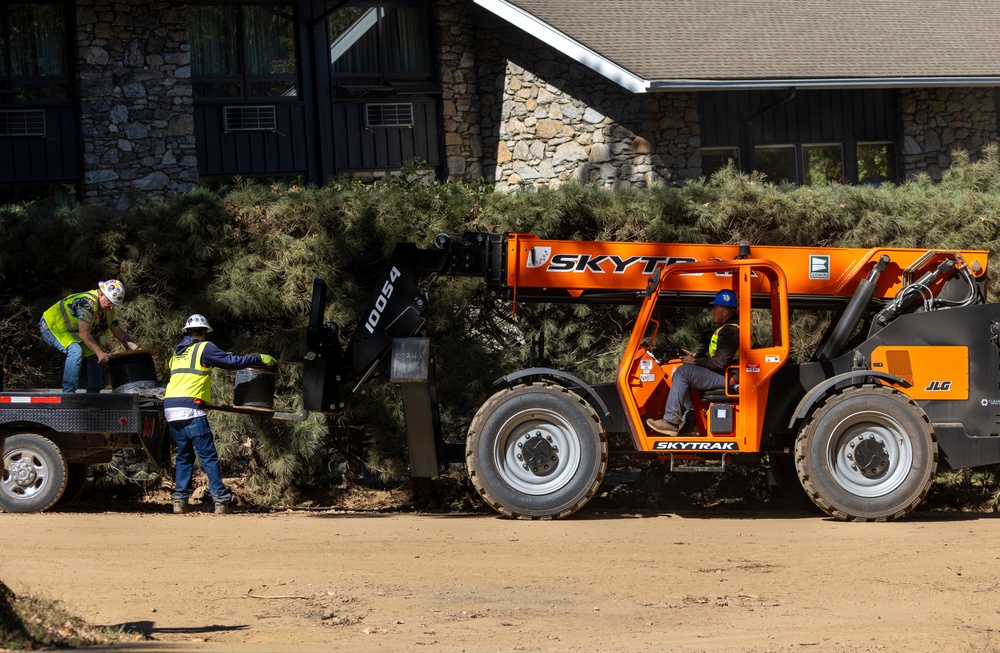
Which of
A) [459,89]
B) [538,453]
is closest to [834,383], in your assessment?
[538,453]

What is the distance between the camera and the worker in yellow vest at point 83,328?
39.1ft

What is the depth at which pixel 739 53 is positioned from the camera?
66.4ft

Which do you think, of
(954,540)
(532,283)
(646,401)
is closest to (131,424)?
(532,283)

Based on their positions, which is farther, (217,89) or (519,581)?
(217,89)

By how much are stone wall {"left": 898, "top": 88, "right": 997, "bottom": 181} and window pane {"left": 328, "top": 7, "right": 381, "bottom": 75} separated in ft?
30.3

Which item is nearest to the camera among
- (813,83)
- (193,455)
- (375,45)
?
(193,455)

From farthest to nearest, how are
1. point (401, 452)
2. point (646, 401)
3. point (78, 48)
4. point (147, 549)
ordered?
point (78, 48) < point (401, 452) < point (646, 401) < point (147, 549)

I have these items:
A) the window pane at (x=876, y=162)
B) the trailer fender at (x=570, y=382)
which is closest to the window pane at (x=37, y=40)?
the trailer fender at (x=570, y=382)

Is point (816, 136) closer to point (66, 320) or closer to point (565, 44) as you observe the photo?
point (565, 44)

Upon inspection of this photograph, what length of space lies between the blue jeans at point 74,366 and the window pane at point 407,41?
11.1 meters

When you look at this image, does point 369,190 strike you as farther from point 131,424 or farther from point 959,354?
point 959,354

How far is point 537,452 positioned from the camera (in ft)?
36.2

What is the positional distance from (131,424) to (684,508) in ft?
18.2

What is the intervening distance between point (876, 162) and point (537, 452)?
46.4 feet
